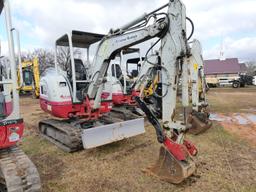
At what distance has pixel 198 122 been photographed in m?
6.58

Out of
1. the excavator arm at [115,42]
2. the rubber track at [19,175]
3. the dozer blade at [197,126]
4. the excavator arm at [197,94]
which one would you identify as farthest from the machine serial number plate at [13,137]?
the excavator arm at [197,94]

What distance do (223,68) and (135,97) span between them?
165 ft

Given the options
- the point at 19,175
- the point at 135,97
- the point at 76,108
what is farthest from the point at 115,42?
the point at 19,175

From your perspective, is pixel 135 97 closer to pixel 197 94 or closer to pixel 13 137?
pixel 13 137

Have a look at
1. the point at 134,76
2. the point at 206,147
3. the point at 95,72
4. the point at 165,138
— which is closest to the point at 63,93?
the point at 95,72

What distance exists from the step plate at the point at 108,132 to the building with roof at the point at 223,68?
46.4m

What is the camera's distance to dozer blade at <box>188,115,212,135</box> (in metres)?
6.47

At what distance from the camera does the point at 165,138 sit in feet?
12.1

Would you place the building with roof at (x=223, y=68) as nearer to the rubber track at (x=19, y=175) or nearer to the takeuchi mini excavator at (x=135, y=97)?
the takeuchi mini excavator at (x=135, y=97)

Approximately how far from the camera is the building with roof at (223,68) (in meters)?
48.2

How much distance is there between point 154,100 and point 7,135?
6.65 meters

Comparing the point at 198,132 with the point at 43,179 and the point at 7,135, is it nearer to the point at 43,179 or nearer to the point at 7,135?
the point at 43,179

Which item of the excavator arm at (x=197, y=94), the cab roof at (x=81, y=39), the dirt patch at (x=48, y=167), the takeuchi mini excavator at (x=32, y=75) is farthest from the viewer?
the takeuchi mini excavator at (x=32, y=75)

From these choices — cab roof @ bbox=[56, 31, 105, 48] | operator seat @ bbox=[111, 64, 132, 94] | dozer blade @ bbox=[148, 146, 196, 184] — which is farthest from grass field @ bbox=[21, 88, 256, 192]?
operator seat @ bbox=[111, 64, 132, 94]
